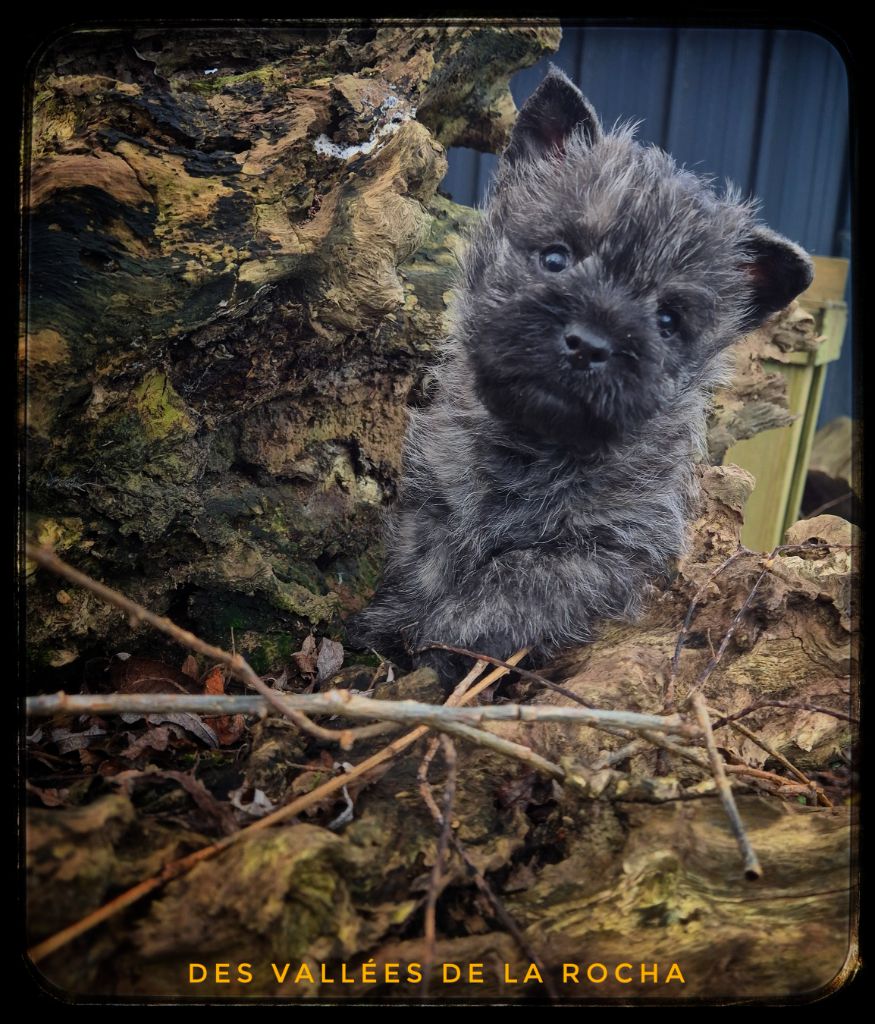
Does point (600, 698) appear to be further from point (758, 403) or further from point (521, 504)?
point (758, 403)

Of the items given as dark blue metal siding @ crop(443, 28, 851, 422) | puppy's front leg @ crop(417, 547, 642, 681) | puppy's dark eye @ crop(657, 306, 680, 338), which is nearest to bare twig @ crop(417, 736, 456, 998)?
puppy's front leg @ crop(417, 547, 642, 681)

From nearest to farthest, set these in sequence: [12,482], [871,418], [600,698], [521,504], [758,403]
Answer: [12,482], [871,418], [600,698], [521,504], [758,403]

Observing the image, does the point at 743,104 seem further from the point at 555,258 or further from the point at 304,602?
the point at 304,602

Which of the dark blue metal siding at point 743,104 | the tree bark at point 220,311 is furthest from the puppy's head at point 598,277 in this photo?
the tree bark at point 220,311

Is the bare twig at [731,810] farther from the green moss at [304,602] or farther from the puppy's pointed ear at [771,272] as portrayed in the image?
the puppy's pointed ear at [771,272]

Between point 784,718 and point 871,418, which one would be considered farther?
point 784,718

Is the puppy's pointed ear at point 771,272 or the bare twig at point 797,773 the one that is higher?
the puppy's pointed ear at point 771,272

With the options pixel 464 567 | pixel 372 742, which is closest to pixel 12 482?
pixel 372 742
